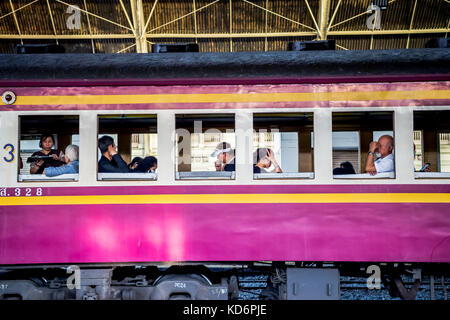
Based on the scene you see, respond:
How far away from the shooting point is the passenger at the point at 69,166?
482 cm

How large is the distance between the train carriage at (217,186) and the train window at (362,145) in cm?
8

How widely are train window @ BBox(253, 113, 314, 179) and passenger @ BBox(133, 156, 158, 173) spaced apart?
1261 mm

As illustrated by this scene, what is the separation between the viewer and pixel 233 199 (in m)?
4.68

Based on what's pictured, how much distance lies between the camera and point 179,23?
48.8 feet

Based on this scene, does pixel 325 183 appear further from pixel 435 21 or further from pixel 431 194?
pixel 435 21

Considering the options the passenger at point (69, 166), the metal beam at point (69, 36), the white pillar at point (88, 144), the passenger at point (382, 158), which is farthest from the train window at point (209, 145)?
the metal beam at point (69, 36)

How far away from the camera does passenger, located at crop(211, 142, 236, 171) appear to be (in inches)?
199

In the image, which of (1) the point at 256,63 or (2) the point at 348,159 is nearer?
(1) the point at 256,63

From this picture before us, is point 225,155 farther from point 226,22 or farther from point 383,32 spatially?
point 383,32

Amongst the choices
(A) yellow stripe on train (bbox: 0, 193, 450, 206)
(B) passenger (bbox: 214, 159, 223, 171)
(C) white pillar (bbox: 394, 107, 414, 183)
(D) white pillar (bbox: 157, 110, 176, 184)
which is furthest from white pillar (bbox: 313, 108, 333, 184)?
(D) white pillar (bbox: 157, 110, 176, 184)

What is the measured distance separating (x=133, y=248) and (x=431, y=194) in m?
3.40

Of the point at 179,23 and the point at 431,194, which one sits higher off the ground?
the point at 179,23
